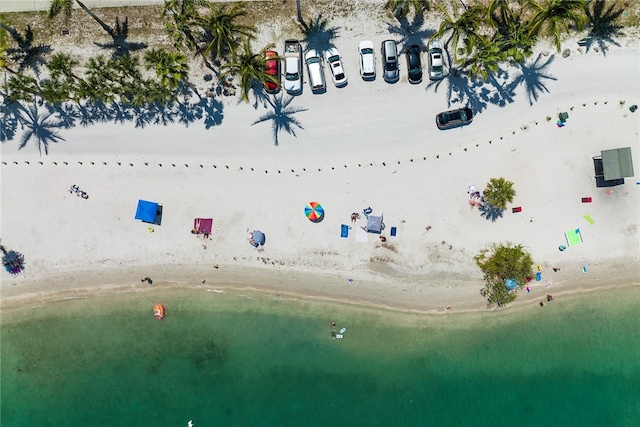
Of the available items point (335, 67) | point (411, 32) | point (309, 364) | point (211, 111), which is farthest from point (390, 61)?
point (309, 364)

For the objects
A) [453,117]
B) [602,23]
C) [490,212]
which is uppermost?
[602,23]

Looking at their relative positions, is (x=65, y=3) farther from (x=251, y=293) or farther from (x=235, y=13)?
(x=251, y=293)

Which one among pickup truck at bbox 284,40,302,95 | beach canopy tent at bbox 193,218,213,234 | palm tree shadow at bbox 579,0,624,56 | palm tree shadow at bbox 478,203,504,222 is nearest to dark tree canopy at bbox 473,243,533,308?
palm tree shadow at bbox 478,203,504,222

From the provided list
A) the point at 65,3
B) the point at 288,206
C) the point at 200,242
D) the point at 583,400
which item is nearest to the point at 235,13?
the point at 65,3

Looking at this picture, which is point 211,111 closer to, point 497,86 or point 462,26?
point 462,26

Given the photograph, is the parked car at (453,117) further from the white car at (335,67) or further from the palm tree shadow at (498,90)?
the white car at (335,67)

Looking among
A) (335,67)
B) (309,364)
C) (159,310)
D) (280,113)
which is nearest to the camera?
(335,67)
